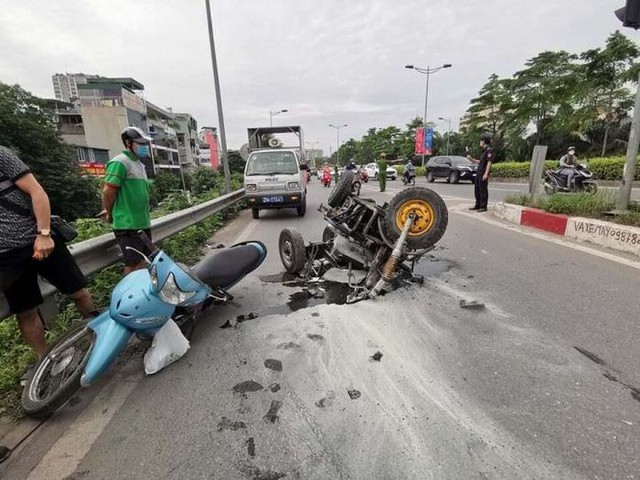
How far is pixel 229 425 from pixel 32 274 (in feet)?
5.88

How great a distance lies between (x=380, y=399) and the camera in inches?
92.0

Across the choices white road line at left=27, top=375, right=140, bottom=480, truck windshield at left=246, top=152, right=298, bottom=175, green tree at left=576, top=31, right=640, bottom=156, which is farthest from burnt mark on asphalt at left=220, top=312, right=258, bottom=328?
green tree at left=576, top=31, right=640, bottom=156

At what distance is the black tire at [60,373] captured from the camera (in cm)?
230

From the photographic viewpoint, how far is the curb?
529 centimetres

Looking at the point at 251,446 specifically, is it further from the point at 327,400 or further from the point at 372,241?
the point at 372,241

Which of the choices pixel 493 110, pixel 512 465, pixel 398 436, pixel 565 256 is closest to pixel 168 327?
pixel 398 436

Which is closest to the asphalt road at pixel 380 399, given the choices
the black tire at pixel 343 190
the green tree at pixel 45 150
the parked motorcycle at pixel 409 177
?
the black tire at pixel 343 190

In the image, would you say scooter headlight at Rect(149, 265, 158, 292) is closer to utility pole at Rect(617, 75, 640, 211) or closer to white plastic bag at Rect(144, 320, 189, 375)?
white plastic bag at Rect(144, 320, 189, 375)

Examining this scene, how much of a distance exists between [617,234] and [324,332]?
495 cm

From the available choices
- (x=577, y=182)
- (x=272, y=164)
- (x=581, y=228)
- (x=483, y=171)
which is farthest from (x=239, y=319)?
(x=577, y=182)

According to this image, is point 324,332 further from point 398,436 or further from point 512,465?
point 512,465

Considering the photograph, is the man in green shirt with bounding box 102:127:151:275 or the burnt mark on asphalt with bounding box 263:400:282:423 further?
the man in green shirt with bounding box 102:127:151:275

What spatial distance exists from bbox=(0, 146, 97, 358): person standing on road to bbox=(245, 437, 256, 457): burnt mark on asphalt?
1746 millimetres

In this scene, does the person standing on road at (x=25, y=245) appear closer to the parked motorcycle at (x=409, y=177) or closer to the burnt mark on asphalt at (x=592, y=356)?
the burnt mark on asphalt at (x=592, y=356)
